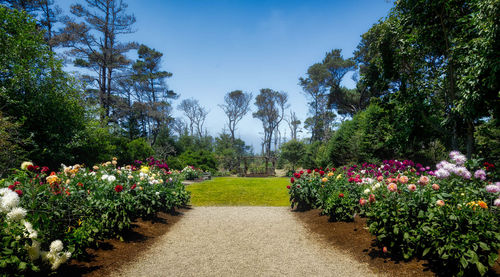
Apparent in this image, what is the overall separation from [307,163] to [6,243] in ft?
63.9

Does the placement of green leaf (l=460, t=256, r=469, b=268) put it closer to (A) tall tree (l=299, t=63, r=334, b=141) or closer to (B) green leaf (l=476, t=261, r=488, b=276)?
(B) green leaf (l=476, t=261, r=488, b=276)

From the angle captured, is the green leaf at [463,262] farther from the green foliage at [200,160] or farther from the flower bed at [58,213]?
the green foliage at [200,160]

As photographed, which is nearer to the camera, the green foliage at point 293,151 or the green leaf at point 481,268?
the green leaf at point 481,268

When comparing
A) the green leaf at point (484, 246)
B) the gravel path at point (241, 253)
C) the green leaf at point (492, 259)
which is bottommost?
the gravel path at point (241, 253)

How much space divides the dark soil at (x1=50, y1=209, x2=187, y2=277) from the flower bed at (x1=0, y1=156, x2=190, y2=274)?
13 centimetres

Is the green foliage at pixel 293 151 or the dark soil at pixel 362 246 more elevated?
the green foliage at pixel 293 151

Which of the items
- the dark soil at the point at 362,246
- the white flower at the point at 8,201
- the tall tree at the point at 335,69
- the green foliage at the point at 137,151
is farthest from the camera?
the tall tree at the point at 335,69

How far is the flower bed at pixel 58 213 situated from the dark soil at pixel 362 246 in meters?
3.38

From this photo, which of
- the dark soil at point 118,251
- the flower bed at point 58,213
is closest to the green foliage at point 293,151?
the dark soil at point 118,251

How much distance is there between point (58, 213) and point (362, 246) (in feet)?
13.3

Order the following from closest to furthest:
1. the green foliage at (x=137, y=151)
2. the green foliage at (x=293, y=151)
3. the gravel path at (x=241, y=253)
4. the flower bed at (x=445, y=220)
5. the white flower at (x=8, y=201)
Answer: the white flower at (x=8, y=201) → the flower bed at (x=445, y=220) → the gravel path at (x=241, y=253) → the green foliage at (x=137, y=151) → the green foliage at (x=293, y=151)

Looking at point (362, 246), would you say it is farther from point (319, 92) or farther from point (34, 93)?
point (319, 92)

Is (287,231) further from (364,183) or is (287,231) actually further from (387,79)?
(387,79)

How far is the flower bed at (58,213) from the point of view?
7.09 ft
